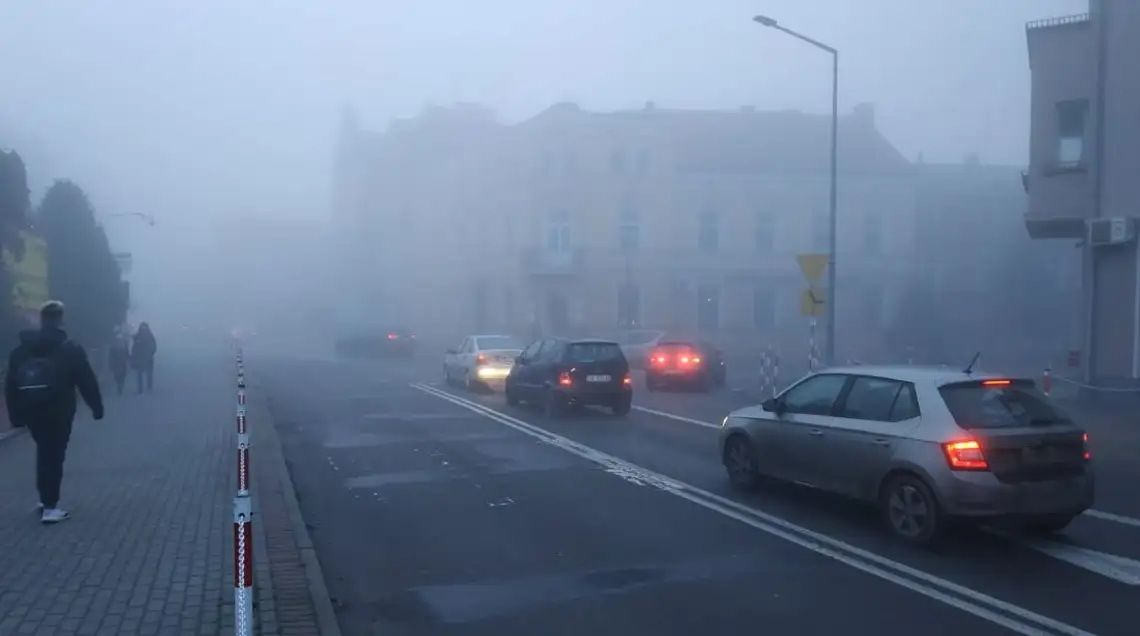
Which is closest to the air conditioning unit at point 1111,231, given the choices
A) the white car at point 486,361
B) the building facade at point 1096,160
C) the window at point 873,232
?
the building facade at point 1096,160

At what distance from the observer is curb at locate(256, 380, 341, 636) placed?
6.96m

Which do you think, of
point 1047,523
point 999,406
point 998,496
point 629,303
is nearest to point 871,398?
point 999,406

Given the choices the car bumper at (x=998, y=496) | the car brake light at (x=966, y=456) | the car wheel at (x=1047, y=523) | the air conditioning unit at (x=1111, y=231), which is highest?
the air conditioning unit at (x=1111, y=231)

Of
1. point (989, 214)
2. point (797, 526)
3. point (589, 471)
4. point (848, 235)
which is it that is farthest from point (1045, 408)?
point (989, 214)

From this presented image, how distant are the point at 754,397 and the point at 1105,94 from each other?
9.98m

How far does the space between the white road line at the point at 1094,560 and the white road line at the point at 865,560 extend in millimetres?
1269

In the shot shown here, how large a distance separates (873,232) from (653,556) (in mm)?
49148

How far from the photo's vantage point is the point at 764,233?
182ft

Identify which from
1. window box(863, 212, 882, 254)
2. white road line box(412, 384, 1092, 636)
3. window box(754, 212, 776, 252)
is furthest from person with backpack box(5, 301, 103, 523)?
window box(863, 212, 882, 254)

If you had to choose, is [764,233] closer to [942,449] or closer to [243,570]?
[942,449]

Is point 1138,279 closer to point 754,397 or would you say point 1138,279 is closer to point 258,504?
point 754,397

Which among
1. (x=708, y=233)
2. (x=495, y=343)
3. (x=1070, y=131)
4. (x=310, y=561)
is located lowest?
(x=310, y=561)

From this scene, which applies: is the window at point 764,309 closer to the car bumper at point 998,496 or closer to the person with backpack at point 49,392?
the car bumper at point 998,496

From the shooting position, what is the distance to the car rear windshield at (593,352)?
2153cm
